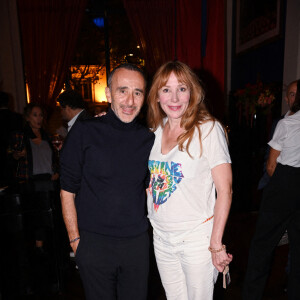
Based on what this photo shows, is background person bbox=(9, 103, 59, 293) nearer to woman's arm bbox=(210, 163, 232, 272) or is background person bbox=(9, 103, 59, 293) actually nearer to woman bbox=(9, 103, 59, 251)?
woman bbox=(9, 103, 59, 251)

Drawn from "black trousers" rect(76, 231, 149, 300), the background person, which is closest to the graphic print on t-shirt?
"black trousers" rect(76, 231, 149, 300)

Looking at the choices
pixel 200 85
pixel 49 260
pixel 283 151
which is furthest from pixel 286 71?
pixel 49 260

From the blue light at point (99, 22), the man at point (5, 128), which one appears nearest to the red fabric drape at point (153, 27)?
the blue light at point (99, 22)

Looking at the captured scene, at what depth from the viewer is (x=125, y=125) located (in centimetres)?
128

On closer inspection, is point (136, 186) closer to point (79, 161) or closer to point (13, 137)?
point (79, 161)

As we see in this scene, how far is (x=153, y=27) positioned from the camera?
17.0 feet

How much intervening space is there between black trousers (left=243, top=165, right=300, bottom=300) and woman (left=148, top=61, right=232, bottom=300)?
71cm

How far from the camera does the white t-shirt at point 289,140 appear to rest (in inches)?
66.2

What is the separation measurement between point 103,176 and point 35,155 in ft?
6.17

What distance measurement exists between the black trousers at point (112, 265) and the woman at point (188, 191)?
0.15 metres

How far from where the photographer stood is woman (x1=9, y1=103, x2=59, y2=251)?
273 centimetres

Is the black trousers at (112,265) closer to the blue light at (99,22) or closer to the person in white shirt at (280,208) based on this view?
the person in white shirt at (280,208)

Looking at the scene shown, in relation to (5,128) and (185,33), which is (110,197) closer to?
(5,128)

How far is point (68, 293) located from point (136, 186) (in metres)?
1.56
